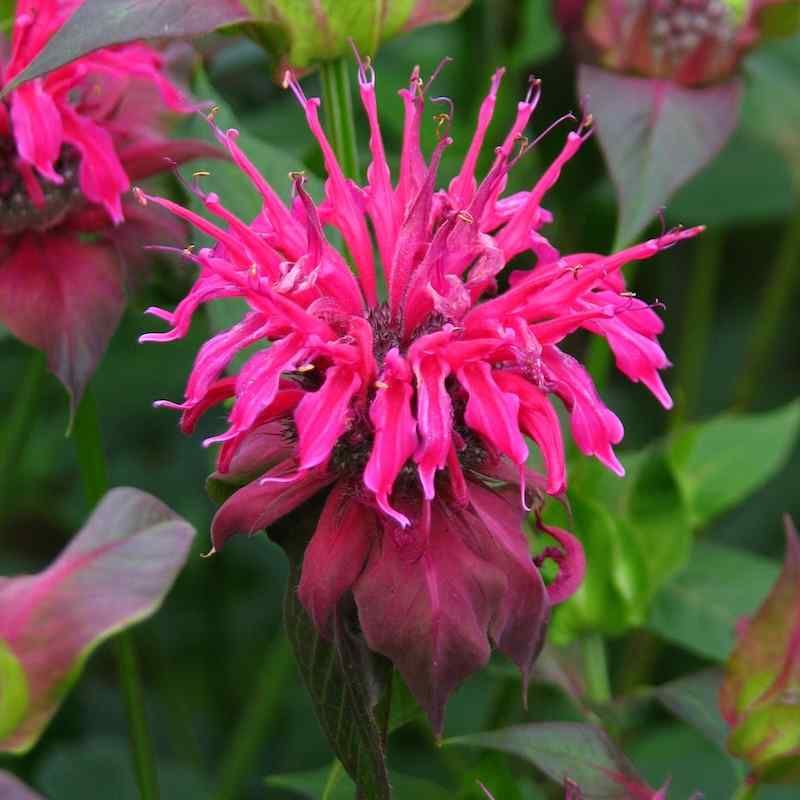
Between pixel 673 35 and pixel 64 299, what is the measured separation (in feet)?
1.25

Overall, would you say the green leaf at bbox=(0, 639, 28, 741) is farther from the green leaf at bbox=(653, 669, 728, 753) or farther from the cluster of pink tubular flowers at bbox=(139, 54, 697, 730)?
the green leaf at bbox=(653, 669, 728, 753)

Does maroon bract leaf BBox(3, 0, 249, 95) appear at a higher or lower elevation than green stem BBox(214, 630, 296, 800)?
higher

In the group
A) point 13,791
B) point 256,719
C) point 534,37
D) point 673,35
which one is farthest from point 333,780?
point 534,37

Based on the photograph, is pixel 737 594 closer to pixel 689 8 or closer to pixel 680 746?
pixel 680 746

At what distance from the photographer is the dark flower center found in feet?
2.16

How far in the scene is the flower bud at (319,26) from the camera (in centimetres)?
60

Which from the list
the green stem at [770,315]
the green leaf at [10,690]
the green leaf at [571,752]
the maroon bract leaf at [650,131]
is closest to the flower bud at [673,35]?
the maroon bract leaf at [650,131]

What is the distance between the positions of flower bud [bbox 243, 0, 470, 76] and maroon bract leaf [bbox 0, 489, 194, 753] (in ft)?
0.79

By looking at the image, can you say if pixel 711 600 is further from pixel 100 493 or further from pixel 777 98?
pixel 777 98

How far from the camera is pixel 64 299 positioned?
2.09 ft

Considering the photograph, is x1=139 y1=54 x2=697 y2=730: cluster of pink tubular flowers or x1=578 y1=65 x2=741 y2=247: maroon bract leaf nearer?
x1=139 y1=54 x2=697 y2=730: cluster of pink tubular flowers

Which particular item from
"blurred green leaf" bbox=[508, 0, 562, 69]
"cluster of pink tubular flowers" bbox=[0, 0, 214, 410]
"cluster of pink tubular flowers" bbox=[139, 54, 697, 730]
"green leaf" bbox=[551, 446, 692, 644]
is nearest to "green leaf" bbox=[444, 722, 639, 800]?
"cluster of pink tubular flowers" bbox=[139, 54, 697, 730]

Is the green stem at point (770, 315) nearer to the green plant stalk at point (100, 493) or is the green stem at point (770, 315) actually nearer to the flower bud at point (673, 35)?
the flower bud at point (673, 35)

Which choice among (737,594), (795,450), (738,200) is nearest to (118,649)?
(737,594)
